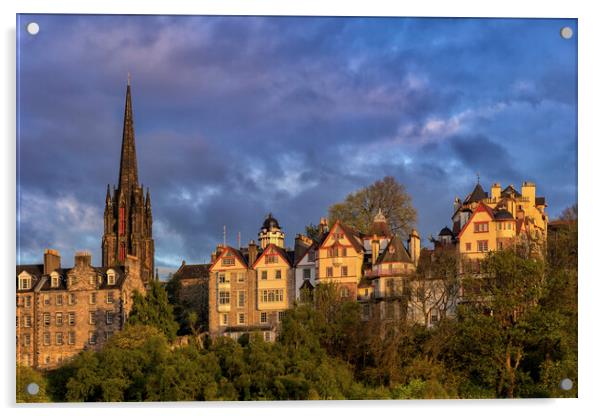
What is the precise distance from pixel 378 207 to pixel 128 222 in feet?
20.8

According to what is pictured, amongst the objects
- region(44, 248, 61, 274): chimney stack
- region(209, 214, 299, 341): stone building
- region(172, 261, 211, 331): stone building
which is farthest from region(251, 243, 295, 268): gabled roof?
region(44, 248, 61, 274): chimney stack

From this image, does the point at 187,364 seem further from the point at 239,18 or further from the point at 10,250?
the point at 239,18

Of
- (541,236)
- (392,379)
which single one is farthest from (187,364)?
(541,236)

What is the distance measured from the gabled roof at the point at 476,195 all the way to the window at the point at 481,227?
115 cm

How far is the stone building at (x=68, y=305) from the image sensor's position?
1884 centimetres

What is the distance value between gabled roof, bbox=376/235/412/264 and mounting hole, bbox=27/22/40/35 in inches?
322

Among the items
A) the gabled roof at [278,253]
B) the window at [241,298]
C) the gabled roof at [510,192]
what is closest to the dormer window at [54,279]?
the window at [241,298]

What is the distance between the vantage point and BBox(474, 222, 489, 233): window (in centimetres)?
2173

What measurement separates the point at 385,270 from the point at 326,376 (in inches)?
164

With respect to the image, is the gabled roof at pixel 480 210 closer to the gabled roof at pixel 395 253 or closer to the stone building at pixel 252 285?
the gabled roof at pixel 395 253

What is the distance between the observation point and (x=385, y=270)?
21578 mm

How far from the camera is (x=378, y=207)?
2097 centimetres

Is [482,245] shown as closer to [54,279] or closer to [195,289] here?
[195,289]

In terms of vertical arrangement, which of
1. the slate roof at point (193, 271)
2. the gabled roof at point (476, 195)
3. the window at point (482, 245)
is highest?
the gabled roof at point (476, 195)
